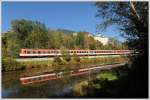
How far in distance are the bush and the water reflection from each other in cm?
10

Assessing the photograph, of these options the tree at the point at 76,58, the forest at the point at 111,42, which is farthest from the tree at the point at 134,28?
the tree at the point at 76,58

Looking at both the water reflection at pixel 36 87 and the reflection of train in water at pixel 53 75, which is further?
the reflection of train in water at pixel 53 75

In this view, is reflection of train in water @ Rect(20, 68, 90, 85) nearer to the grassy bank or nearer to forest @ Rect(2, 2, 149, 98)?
the grassy bank

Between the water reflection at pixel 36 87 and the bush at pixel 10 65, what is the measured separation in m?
0.10

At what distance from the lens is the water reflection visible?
5.07m

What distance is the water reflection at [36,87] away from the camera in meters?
5.07

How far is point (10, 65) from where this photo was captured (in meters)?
6.28

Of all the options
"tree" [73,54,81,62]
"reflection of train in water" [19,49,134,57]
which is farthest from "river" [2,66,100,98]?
"tree" [73,54,81,62]

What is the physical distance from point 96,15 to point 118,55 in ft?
4.47

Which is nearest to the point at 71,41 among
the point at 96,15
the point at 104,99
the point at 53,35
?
the point at 53,35

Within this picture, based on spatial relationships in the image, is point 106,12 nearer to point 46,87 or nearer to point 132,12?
point 132,12

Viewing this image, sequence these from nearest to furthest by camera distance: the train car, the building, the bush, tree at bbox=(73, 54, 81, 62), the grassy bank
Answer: the bush, the train car, the grassy bank, the building, tree at bbox=(73, 54, 81, 62)

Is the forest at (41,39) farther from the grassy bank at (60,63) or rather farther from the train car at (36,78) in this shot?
the train car at (36,78)

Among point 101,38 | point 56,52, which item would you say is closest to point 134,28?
point 101,38
